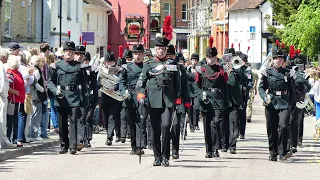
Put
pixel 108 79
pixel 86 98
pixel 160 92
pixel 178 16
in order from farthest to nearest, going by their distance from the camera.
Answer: pixel 178 16 < pixel 108 79 < pixel 86 98 < pixel 160 92

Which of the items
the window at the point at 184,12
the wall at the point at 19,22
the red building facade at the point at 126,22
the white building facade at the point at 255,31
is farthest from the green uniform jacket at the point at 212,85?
the window at the point at 184,12

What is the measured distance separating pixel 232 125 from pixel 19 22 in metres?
24.7

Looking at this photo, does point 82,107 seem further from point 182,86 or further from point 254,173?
point 254,173

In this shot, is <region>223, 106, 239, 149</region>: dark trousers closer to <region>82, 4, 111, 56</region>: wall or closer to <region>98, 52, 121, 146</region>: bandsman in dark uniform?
<region>98, 52, 121, 146</region>: bandsman in dark uniform

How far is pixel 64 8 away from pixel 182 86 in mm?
36814

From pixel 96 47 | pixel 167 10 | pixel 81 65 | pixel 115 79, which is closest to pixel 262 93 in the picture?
pixel 81 65

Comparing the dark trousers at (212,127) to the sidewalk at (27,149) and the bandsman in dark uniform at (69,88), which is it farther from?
→ the sidewalk at (27,149)

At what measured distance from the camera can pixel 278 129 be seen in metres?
16.6

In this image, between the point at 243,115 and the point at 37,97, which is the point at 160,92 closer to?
the point at 37,97

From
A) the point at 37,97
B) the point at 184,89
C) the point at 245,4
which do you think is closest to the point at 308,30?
the point at 37,97

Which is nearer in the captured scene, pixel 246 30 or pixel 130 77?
pixel 130 77

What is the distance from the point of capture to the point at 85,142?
63.0 ft

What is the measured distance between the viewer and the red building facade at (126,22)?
75.4 m

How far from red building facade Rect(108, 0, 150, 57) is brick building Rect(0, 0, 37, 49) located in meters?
28.2
